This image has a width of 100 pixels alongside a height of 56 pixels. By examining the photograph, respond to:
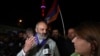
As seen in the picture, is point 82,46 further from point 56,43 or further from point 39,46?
point 56,43

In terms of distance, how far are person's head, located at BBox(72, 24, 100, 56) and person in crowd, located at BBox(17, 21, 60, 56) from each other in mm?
2461

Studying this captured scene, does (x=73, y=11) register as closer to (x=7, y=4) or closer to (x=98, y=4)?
(x=98, y=4)

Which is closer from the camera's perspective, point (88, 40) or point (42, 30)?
point (88, 40)

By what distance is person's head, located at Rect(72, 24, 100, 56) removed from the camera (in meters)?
3.10

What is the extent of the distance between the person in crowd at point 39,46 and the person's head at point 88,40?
2.46 metres

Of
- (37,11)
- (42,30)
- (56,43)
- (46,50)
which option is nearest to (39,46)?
(46,50)

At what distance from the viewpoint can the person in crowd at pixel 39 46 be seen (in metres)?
5.68

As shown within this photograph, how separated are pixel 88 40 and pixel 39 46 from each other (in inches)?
110

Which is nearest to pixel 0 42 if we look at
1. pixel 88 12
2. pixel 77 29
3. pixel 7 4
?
pixel 77 29

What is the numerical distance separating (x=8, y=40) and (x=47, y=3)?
11109 millimetres

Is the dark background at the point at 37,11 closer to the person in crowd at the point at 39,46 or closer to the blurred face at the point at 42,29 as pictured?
the blurred face at the point at 42,29

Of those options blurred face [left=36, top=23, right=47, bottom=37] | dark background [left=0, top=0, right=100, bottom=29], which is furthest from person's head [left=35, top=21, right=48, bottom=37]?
dark background [left=0, top=0, right=100, bottom=29]

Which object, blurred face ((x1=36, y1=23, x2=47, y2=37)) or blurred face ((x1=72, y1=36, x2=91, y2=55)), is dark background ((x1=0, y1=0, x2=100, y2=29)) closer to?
blurred face ((x1=36, y1=23, x2=47, y2=37))

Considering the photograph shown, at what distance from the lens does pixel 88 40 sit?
3127 millimetres
